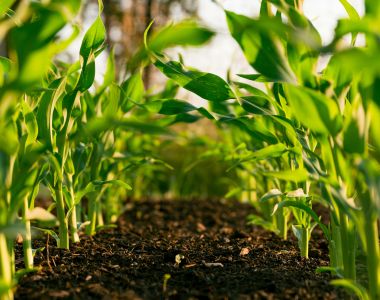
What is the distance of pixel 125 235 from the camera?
2.59 m

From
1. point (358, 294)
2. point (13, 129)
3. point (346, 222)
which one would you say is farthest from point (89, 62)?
point (358, 294)

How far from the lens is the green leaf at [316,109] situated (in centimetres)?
131

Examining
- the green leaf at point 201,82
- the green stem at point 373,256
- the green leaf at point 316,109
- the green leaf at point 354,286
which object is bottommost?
the green leaf at point 354,286

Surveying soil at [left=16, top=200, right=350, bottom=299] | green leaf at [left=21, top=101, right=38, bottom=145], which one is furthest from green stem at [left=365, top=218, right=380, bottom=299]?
green leaf at [left=21, top=101, right=38, bottom=145]

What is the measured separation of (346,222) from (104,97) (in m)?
1.78

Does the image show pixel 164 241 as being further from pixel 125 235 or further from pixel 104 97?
pixel 104 97

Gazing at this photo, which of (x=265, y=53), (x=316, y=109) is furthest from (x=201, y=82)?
(x=316, y=109)

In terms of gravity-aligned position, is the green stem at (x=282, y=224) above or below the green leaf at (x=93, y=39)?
below

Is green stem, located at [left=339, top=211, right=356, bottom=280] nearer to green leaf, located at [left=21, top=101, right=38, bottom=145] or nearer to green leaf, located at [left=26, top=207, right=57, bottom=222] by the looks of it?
green leaf, located at [left=26, top=207, right=57, bottom=222]

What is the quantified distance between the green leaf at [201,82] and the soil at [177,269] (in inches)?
24.8

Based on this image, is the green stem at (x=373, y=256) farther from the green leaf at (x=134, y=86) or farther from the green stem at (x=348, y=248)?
the green leaf at (x=134, y=86)

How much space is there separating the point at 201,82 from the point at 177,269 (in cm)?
69

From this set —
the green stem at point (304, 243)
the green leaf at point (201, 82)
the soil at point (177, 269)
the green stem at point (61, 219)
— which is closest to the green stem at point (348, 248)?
the soil at point (177, 269)

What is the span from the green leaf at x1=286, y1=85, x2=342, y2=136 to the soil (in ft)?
1.68
